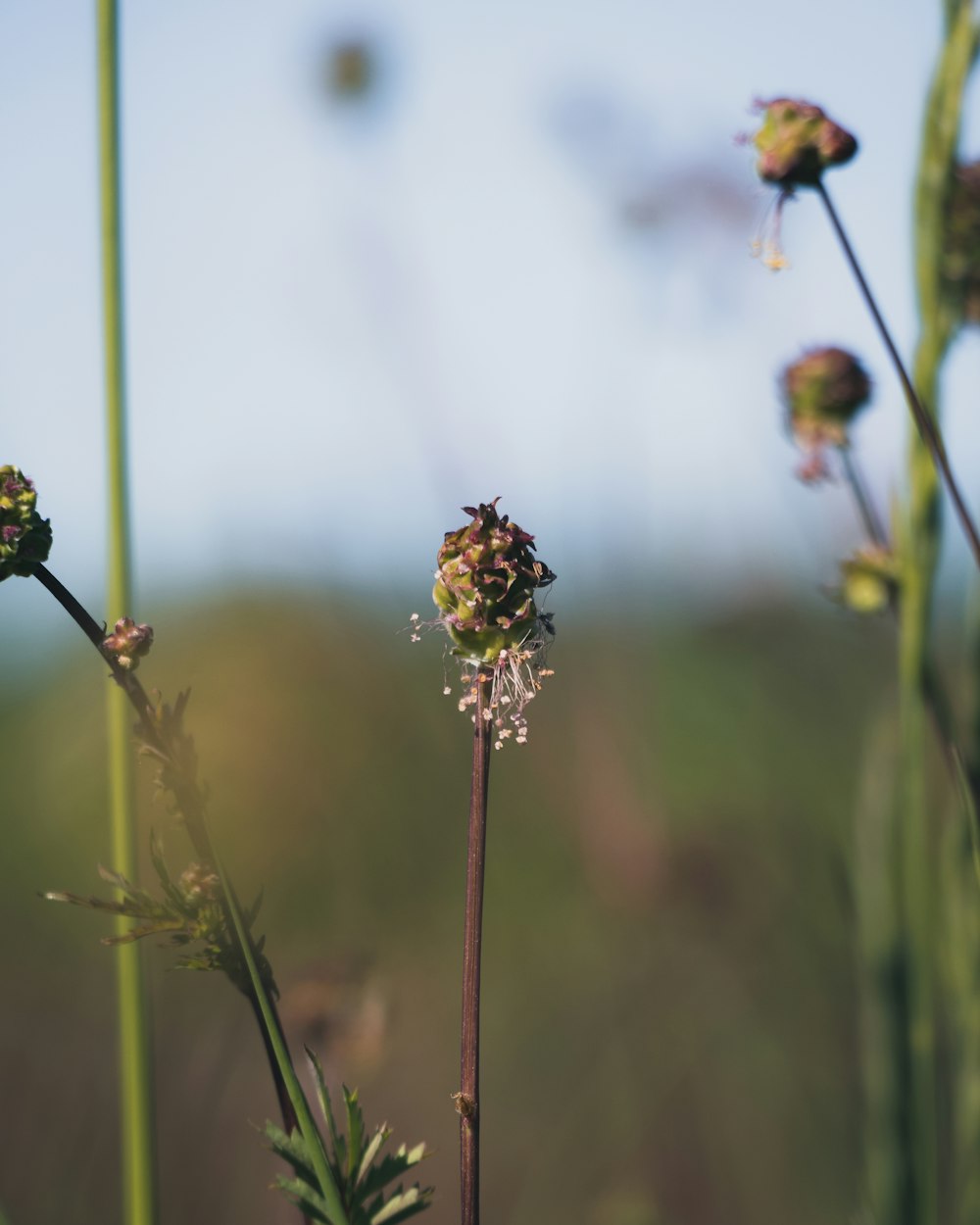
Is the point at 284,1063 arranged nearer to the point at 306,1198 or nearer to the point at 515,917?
the point at 306,1198

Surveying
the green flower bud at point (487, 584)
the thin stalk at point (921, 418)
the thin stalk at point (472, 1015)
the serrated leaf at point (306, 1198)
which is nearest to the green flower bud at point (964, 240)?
the thin stalk at point (921, 418)

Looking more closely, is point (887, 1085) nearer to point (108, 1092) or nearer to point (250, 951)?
point (250, 951)

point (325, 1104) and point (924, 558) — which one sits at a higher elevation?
point (924, 558)

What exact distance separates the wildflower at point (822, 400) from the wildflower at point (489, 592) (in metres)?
0.67

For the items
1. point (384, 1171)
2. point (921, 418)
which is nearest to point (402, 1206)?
point (384, 1171)

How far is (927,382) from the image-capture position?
28.6 inches

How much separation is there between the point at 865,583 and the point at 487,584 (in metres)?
0.60

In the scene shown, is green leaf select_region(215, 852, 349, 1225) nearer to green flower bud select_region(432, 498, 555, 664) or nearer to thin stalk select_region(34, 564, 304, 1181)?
thin stalk select_region(34, 564, 304, 1181)

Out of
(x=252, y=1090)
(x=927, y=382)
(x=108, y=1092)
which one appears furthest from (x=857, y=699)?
(x=927, y=382)

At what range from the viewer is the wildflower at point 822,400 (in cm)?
110

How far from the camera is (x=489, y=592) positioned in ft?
1.61

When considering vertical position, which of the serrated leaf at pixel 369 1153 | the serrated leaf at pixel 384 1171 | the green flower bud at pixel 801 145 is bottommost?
the serrated leaf at pixel 384 1171

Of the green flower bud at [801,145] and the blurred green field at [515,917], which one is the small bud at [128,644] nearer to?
the green flower bud at [801,145]

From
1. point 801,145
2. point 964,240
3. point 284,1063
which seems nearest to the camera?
point 284,1063
